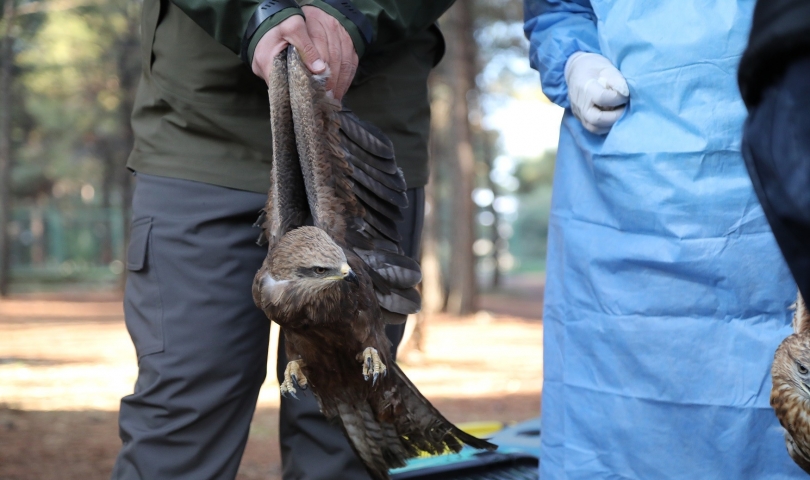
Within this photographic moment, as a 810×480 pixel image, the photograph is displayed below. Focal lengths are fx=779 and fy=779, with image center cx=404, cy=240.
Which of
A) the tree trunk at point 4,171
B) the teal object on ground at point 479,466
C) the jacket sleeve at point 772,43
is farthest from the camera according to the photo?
the tree trunk at point 4,171

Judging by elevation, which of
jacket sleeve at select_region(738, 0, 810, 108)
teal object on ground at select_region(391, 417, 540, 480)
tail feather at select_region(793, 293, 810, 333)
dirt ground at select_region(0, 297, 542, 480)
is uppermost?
jacket sleeve at select_region(738, 0, 810, 108)

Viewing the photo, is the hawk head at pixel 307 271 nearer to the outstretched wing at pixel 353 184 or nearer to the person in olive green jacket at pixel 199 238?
the outstretched wing at pixel 353 184

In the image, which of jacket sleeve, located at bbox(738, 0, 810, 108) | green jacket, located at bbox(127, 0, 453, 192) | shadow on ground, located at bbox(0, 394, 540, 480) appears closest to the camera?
jacket sleeve, located at bbox(738, 0, 810, 108)

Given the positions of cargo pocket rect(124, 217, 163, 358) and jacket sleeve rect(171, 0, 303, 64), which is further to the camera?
cargo pocket rect(124, 217, 163, 358)

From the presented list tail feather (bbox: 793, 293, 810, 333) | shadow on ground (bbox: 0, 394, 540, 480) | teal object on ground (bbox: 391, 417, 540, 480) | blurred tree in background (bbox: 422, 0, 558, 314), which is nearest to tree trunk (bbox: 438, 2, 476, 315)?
blurred tree in background (bbox: 422, 0, 558, 314)

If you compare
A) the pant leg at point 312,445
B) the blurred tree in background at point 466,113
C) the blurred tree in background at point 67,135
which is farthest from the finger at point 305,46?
the blurred tree in background at point 466,113

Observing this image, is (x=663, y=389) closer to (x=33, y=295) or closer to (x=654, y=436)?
(x=654, y=436)

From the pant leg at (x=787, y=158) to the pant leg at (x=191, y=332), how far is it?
5.40ft

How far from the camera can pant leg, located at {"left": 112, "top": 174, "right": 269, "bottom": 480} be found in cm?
238

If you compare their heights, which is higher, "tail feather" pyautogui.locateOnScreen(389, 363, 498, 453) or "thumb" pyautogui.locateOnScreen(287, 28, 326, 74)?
"thumb" pyautogui.locateOnScreen(287, 28, 326, 74)

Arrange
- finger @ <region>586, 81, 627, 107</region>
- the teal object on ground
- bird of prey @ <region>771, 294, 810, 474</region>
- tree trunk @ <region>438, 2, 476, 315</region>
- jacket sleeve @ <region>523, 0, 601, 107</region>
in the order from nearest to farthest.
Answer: bird of prey @ <region>771, 294, 810, 474</region> → finger @ <region>586, 81, 627, 107</region> → jacket sleeve @ <region>523, 0, 601, 107</region> → the teal object on ground → tree trunk @ <region>438, 2, 476, 315</region>

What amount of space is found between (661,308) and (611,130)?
564mm

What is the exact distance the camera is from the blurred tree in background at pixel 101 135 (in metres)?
16.1

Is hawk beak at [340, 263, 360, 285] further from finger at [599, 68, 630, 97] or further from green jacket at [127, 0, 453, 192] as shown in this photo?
finger at [599, 68, 630, 97]
